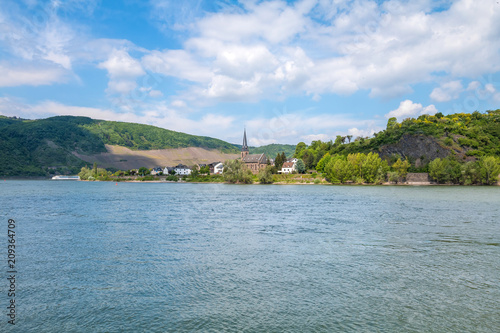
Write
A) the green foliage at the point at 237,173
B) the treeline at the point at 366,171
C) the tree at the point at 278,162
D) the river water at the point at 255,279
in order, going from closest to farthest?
the river water at the point at 255,279 < the treeline at the point at 366,171 < the green foliage at the point at 237,173 < the tree at the point at 278,162

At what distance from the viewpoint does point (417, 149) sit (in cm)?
14988

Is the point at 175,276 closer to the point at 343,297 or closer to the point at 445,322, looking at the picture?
the point at 343,297

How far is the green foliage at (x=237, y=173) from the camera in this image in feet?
443

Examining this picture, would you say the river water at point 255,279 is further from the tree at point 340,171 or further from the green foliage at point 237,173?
the green foliage at point 237,173

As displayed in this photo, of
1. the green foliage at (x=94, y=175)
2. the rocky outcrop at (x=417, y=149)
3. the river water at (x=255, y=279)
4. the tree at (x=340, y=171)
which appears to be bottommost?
the river water at (x=255, y=279)

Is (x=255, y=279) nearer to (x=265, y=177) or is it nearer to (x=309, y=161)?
(x=265, y=177)

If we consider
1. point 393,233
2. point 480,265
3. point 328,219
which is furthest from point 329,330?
point 328,219

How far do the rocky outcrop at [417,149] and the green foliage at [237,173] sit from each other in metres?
64.2

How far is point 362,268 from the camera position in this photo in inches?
734

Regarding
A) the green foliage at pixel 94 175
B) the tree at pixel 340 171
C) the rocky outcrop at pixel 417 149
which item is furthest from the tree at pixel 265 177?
the green foliage at pixel 94 175

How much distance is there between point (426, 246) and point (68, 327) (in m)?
22.4

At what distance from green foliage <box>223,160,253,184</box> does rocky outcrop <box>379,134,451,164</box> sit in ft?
211

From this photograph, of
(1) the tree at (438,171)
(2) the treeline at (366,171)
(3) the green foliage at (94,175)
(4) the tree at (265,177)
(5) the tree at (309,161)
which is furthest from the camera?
(3) the green foliage at (94,175)

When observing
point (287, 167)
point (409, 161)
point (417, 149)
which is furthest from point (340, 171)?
point (287, 167)
